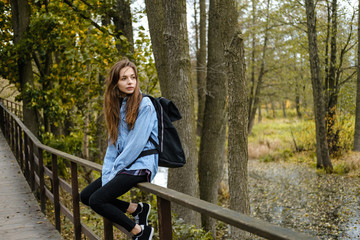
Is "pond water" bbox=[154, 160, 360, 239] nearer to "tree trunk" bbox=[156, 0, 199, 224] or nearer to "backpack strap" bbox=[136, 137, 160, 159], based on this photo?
"tree trunk" bbox=[156, 0, 199, 224]

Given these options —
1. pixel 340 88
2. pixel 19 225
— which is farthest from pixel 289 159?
pixel 19 225

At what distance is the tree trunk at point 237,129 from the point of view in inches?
255

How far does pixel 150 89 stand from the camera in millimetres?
9617

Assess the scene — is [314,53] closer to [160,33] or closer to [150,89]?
[150,89]

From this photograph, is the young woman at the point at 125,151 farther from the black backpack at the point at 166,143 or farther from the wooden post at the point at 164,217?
the wooden post at the point at 164,217

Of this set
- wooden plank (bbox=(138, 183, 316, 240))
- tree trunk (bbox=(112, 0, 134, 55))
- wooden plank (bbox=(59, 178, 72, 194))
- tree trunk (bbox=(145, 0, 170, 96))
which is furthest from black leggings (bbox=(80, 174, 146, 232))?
tree trunk (bbox=(112, 0, 134, 55))

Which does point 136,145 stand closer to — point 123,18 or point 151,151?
point 151,151

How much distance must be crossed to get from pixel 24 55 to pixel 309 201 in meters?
9.39

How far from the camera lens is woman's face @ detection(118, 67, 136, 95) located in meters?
3.09

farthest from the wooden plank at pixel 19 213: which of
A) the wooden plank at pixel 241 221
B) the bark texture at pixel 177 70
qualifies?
the wooden plank at pixel 241 221

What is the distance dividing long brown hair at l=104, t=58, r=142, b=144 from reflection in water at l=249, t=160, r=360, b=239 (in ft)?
23.5

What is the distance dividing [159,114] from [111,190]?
2.45 ft

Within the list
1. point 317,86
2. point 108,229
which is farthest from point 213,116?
point 317,86

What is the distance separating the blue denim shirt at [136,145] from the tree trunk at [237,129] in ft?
12.6
